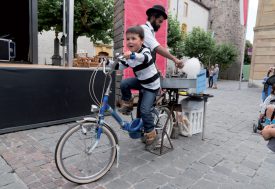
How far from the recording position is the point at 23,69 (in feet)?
14.4

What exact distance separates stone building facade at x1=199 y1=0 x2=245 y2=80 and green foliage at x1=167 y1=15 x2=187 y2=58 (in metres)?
12.8

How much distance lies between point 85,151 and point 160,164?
3.61 feet

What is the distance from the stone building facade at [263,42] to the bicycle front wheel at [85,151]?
16964 millimetres

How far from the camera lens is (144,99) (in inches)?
134

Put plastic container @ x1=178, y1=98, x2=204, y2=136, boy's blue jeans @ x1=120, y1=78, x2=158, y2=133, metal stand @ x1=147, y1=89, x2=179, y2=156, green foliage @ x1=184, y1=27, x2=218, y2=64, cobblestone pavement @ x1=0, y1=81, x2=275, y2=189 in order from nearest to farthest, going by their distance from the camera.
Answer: cobblestone pavement @ x1=0, y1=81, x2=275, y2=189, boy's blue jeans @ x1=120, y1=78, x2=158, y2=133, metal stand @ x1=147, y1=89, x2=179, y2=156, plastic container @ x1=178, y1=98, x2=204, y2=136, green foliage @ x1=184, y1=27, x2=218, y2=64

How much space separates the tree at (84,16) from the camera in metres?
16.0

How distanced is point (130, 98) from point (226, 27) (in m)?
36.1

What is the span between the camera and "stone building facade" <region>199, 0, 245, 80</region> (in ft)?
115

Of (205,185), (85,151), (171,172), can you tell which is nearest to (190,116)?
(171,172)

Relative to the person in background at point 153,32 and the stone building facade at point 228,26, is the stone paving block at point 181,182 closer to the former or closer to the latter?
the person in background at point 153,32

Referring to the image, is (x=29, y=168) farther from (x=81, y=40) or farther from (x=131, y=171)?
(x=81, y=40)

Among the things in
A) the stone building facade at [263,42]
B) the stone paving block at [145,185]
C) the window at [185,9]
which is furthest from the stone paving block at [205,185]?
the window at [185,9]

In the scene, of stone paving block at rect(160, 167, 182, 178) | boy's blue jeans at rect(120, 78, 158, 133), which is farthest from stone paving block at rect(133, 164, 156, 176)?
boy's blue jeans at rect(120, 78, 158, 133)

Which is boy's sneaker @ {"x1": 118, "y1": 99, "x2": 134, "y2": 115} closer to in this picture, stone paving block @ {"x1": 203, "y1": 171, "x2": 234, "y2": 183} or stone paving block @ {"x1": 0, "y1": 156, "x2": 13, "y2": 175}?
stone paving block @ {"x1": 203, "y1": 171, "x2": 234, "y2": 183}
